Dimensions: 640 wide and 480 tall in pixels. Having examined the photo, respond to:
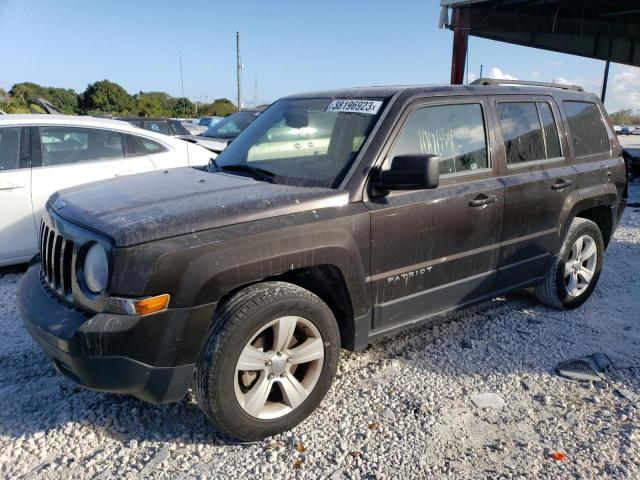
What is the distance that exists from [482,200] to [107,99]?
43424 mm

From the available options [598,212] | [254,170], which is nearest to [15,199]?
[254,170]

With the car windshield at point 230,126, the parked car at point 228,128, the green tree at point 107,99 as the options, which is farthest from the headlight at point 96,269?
the green tree at point 107,99

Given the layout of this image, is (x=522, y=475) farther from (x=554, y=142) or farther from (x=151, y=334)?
(x=554, y=142)

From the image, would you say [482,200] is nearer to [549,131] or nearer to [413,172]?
[413,172]

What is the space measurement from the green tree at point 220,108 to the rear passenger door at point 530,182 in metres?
48.7

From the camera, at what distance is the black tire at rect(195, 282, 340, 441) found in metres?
2.53

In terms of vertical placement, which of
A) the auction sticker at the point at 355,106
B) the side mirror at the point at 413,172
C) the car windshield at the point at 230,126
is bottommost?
the car windshield at the point at 230,126

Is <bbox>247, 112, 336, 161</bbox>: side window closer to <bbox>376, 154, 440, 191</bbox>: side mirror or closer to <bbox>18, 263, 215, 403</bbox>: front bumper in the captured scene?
<bbox>376, 154, 440, 191</bbox>: side mirror

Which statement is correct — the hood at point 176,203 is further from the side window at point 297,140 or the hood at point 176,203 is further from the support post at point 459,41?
the support post at point 459,41

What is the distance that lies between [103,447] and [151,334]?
2.67ft

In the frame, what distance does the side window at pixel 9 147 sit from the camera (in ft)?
16.8

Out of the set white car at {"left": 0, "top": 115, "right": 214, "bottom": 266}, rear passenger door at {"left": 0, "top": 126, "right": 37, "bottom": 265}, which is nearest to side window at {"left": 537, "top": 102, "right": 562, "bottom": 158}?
white car at {"left": 0, "top": 115, "right": 214, "bottom": 266}

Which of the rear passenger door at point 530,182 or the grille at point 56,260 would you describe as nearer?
the grille at point 56,260

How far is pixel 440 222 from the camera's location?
3314mm
